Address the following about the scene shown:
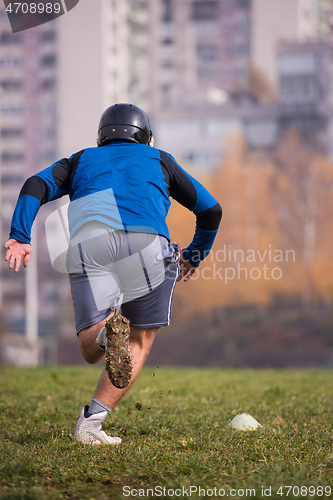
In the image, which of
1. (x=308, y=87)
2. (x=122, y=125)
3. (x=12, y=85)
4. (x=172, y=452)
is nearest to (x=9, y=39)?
(x=12, y=85)

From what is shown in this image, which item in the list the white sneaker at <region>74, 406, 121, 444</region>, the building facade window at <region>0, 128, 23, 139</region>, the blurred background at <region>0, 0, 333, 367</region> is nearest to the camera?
the white sneaker at <region>74, 406, 121, 444</region>

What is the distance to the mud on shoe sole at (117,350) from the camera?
2.99 meters

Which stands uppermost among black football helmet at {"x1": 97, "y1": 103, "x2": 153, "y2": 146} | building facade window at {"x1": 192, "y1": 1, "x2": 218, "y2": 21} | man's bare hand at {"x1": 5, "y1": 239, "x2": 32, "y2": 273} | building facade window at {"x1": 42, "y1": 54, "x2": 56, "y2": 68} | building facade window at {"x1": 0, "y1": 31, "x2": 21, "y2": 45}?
building facade window at {"x1": 192, "y1": 1, "x2": 218, "y2": 21}

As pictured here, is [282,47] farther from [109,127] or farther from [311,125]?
[109,127]

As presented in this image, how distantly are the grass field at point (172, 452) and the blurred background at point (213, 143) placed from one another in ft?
2.32

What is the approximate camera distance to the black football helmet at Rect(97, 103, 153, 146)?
3605mm

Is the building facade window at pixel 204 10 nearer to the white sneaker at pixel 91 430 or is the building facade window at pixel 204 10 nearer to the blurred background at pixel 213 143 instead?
the blurred background at pixel 213 143

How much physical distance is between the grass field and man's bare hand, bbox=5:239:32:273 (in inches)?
40.0

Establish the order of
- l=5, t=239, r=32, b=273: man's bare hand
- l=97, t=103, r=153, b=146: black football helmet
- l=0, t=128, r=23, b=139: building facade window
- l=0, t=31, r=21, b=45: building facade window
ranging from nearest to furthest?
l=5, t=239, r=32, b=273: man's bare hand, l=97, t=103, r=153, b=146: black football helmet, l=0, t=128, r=23, b=139: building facade window, l=0, t=31, r=21, b=45: building facade window

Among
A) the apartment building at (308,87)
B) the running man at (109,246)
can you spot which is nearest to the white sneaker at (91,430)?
the running man at (109,246)

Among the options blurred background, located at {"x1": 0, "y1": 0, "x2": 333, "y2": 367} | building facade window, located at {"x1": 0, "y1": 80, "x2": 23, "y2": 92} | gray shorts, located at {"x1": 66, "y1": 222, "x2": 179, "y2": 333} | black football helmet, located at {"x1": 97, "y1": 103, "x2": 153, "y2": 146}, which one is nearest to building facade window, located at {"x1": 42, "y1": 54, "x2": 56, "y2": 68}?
blurred background, located at {"x1": 0, "y1": 0, "x2": 333, "y2": 367}

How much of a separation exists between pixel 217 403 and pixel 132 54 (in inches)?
3177

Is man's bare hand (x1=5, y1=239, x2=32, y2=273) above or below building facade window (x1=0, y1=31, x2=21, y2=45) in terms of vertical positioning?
below

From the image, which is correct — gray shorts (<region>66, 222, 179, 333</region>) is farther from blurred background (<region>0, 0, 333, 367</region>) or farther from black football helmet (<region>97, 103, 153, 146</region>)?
blurred background (<region>0, 0, 333, 367</region>)
